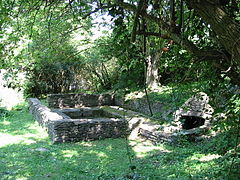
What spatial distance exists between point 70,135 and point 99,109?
19.8 ft

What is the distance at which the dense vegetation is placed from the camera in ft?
7.10

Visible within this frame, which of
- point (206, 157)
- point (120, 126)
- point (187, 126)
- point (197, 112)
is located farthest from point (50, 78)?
point (206, 157)

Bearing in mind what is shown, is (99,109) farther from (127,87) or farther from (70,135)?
(127,87)

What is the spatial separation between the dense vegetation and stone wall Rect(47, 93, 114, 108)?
8.30 ft

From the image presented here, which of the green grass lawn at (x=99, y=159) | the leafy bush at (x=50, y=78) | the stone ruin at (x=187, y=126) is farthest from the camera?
the leafy bush at (x=50, y=78)

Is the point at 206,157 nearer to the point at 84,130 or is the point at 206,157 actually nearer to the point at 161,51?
the point at 161,51

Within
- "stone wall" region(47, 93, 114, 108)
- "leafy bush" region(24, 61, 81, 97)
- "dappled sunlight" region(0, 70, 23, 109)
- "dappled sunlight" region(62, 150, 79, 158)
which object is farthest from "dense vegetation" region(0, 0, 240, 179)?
"stone wall" region(47, 93, 114, 108)

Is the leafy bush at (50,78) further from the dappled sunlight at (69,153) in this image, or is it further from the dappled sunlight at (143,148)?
the dappled sunlight at (69,153)

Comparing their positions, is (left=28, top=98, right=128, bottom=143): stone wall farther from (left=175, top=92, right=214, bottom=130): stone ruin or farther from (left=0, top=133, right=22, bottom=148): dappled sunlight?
(left=175, top=92, right=214, bottom=130): stone ruin

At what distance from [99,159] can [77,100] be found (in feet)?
33.4

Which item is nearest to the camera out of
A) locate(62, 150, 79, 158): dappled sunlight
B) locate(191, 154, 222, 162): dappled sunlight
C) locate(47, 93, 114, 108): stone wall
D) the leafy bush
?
locate(191, 154, 222, 162): dappled sunlight

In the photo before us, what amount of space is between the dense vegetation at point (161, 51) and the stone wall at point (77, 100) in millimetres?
2531

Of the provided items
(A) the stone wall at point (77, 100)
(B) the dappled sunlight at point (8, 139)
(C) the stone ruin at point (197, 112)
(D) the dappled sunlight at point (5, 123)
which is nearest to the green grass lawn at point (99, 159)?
(B) the dappled sunlight at point (8, 139)

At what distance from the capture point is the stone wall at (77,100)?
16.9 metres
